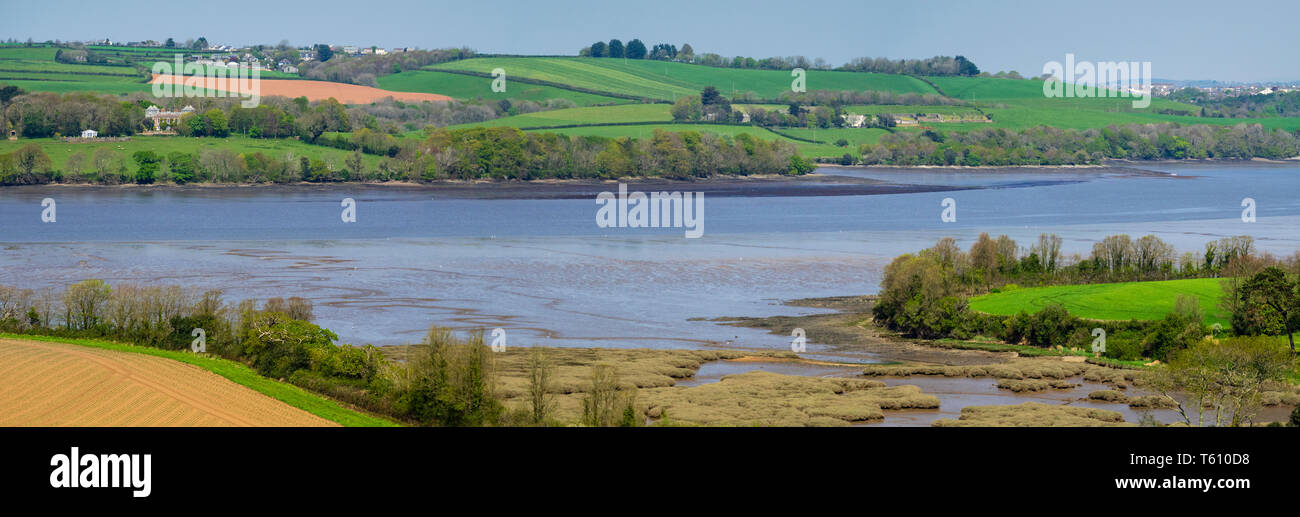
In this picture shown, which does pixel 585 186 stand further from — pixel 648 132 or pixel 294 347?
pixel 294 347

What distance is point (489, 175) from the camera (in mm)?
164375

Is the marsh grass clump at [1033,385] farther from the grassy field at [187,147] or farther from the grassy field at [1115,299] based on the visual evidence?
the grassy field at [187,147]

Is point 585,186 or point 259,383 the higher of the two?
point 585,186

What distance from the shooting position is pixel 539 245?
3802 inches

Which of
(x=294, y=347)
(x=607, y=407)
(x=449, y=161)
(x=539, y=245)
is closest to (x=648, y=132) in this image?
(x=449, y=161)

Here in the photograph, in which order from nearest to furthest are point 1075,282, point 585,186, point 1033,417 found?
point 1033,417 → point 1075,282 → point 585,186

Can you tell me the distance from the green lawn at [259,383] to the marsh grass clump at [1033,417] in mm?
16429

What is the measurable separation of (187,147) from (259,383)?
122696 millimetres

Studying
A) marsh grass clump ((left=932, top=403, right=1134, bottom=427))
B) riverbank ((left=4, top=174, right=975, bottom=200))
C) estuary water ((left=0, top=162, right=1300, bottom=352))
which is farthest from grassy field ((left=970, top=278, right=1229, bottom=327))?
riverbank ((left=4, top=174, right=975, bottom=200))

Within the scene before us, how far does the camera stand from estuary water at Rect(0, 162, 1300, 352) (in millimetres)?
65000
